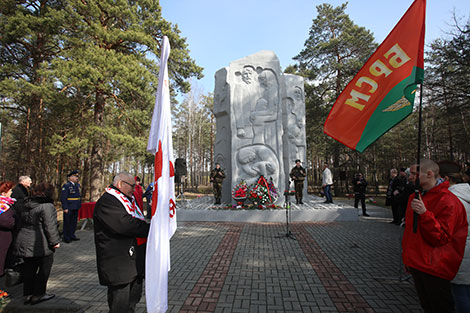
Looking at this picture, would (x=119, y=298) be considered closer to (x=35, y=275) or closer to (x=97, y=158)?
(x=35, y=275)

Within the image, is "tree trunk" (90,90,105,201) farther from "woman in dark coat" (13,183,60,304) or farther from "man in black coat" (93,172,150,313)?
"man in black coat" (93,172,150,313)

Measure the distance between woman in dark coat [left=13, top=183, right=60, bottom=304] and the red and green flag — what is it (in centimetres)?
392

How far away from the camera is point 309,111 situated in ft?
66.8

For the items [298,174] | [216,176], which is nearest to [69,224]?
[216,176]

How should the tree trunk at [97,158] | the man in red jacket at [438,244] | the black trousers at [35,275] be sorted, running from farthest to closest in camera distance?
1. the tree trunk at [97,158]
2. the black trousers at [35,275]
3. the man in red jacket at [438,244]

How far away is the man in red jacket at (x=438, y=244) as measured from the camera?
1901 millimetres

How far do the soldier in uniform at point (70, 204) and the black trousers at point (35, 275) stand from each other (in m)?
3.67

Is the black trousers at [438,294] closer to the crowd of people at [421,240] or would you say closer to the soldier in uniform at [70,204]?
the crowd of people at [421,240]

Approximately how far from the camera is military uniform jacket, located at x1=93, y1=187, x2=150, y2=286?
7.05 feet

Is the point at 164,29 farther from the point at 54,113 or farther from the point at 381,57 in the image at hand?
the point at 381,57

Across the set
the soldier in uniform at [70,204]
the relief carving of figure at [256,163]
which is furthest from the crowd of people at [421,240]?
the relief carving of figure at [256,163]

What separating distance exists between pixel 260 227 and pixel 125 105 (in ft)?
29.3

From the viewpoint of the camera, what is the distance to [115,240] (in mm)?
2203

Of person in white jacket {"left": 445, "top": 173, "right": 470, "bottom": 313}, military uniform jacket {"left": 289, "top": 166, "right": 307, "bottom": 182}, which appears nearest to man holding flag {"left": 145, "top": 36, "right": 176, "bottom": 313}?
person in white jacket {"left": 445, "top": 173, "right": 470, "bottom": 313}
